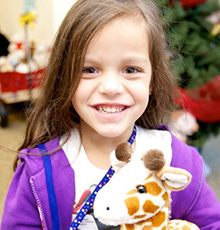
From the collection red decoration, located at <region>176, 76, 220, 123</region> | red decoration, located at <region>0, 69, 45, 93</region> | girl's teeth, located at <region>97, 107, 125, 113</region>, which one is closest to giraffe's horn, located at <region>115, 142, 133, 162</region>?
girl's teeth, located at <region>97, 107, 125, 113</region>

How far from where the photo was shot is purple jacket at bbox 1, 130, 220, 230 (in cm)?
103

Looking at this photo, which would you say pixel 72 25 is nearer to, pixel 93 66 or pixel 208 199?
pixel 93 66

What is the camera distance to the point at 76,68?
3.19ft

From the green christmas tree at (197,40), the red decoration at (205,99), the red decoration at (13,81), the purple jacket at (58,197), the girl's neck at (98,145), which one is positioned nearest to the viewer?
the purple jacket at (58,197)

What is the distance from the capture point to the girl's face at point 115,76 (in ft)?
3.00

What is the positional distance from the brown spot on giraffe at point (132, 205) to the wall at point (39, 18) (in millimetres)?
3545

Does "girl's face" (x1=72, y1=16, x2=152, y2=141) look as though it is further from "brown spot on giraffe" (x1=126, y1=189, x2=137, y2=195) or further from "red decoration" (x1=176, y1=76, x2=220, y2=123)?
"red decoration" (x1=176, y1=76, x2=220, y2=123)

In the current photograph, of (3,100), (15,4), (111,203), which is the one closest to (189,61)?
(111,203)

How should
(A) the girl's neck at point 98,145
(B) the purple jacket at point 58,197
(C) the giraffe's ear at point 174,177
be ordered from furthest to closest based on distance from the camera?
(A) the girl's neck at point 98,145
(B) the purple jacket at point 58,197
(C) the giraffe's ear at point 174,177

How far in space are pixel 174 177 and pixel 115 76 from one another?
0.38 metres

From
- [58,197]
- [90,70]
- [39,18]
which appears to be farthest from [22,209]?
[39,18]

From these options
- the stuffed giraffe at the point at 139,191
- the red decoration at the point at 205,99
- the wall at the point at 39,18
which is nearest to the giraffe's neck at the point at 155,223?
the stuffed giraffe at the point at 139,191

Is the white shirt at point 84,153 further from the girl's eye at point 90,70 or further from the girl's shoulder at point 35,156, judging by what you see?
the girl's eye at point 90,70

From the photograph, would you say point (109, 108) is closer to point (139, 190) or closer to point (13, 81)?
point (139, 190)
